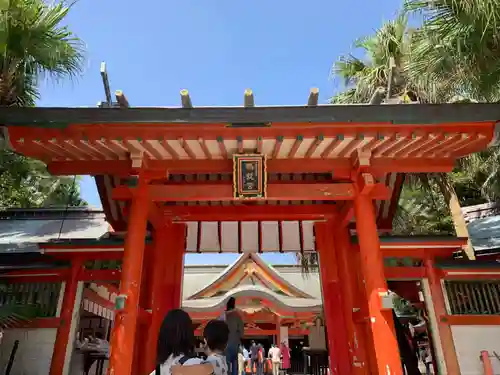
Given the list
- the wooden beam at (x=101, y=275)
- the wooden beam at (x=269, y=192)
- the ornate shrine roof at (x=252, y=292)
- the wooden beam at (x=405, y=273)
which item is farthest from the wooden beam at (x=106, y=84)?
the ornate shrine roof at (x=252, y=292)

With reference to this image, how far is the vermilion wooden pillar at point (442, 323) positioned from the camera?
6.82 metres

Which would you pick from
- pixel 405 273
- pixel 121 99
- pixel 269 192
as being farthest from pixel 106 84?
pixel 405 273

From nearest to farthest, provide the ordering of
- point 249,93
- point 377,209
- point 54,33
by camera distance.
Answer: point 249,93, point 54,33, point 377,209

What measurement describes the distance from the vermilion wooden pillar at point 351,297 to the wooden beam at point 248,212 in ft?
1.92

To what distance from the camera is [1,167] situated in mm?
10406

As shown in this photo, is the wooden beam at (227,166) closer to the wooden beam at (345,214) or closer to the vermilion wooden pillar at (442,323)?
the wooden beam at (345,214)

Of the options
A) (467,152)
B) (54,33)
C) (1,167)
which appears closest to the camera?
(467,152)

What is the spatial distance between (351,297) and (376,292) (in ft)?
6.79

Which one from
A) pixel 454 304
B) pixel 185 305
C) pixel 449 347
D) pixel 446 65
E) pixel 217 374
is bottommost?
pixel 217 374

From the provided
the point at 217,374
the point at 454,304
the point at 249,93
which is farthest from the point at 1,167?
the point at 454,304

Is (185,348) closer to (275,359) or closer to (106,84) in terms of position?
(106,84)

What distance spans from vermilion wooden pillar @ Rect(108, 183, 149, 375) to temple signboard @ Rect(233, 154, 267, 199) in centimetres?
141

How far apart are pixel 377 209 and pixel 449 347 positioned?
111 inches

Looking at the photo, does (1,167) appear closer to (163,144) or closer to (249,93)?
(163,144)
